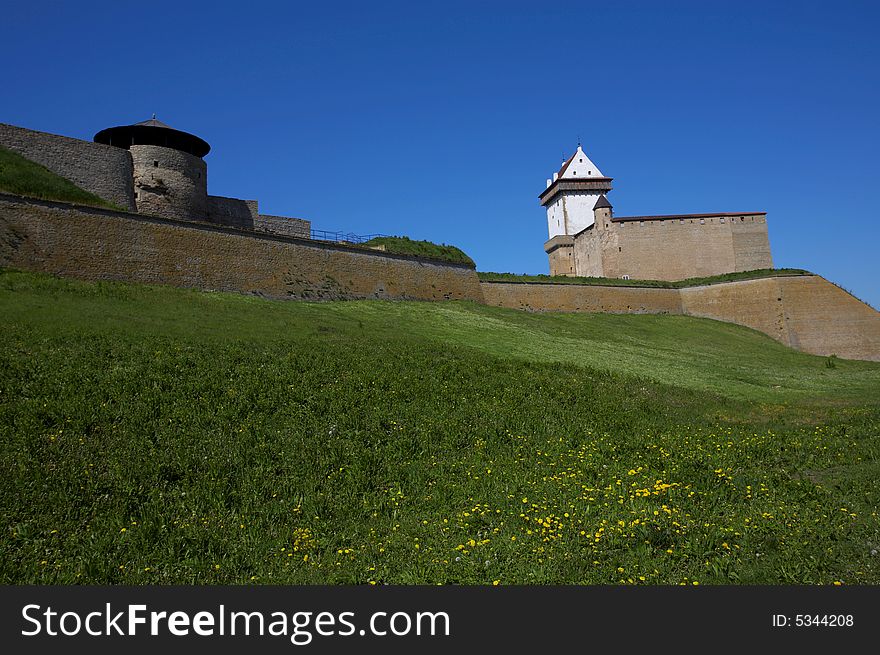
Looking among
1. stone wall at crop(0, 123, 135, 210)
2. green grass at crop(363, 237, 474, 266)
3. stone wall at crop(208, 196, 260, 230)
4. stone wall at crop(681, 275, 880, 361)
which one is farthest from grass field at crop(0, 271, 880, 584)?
stone wall at crop(681, 275, 880, 361)

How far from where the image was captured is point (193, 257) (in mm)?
24422

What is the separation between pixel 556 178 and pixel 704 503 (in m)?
60.9

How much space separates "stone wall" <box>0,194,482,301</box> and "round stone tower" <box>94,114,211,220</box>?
4628mm

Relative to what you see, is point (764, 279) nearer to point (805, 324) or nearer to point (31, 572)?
point (805, 324)

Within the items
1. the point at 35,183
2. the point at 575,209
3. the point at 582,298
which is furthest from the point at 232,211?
the point at 575,209

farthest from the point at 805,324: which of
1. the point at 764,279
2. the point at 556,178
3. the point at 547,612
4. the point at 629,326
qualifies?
the point at 547,612

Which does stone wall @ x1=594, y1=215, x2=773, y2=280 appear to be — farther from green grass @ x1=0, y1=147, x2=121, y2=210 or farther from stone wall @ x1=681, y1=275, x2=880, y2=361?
green grass @ x1=0, y1=147, x2=121, y2=210

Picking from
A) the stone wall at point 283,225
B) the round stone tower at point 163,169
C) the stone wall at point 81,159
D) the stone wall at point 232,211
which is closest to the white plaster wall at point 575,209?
the stone wall at point 283,225

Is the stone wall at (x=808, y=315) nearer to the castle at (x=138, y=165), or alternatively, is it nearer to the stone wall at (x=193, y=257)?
the stone wall at (x=193, y=257)

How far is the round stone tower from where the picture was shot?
2833 cm

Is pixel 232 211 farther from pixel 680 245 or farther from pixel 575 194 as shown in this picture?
pixel 575 194

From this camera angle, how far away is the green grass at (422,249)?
33.8 meters

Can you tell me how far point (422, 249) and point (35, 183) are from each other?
1861 cm

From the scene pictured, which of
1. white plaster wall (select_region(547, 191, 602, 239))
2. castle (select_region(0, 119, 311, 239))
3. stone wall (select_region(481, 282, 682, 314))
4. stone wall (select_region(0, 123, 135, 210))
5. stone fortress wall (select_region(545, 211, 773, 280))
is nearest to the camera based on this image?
stone wall (select_region(0, 123, 135, 210))
